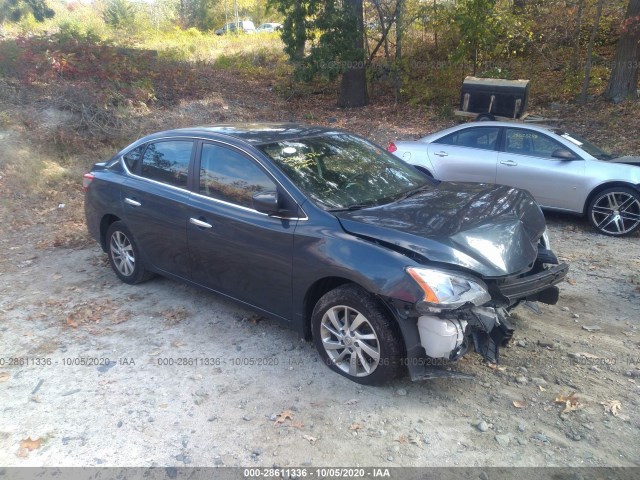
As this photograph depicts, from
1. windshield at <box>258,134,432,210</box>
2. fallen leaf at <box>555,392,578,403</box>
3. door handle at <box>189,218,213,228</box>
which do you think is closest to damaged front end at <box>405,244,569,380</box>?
fallen leaf at <box>555,392,578,403</box>

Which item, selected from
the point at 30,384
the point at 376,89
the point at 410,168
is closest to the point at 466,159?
the point at 410,168

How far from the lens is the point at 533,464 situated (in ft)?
10.6

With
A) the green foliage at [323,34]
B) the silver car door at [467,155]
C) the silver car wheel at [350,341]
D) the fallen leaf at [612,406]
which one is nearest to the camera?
the fallen leaf at [612,406]

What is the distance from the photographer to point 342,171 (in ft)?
15.7

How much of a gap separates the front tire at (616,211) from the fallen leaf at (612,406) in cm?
438

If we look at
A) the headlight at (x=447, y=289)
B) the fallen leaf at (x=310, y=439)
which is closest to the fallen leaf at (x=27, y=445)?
the fallen leaf at (x=310, y=439)

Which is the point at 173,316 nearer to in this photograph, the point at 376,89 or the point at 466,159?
the point at 466,159

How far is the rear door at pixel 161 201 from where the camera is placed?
5.10 metres

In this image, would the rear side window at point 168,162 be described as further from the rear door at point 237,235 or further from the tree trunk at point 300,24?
the tree trunk at point 300,24

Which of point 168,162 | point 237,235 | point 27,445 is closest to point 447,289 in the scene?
point 237,235

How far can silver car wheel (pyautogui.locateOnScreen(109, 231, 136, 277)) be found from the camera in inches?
233

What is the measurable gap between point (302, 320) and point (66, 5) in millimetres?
48603

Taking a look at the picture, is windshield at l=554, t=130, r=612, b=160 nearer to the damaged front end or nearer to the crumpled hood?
the crumpled hood

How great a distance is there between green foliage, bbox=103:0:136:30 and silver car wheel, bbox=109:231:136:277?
30653 millimetres
